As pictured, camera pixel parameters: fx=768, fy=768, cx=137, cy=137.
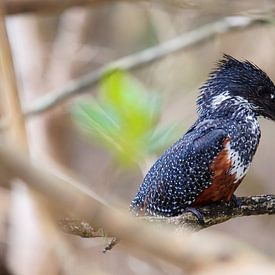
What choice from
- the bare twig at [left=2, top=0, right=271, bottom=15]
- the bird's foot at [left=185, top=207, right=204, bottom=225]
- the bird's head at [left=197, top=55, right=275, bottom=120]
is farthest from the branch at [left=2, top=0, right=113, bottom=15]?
the bird's head at [left=197, top=55, right=275, bottom=120]

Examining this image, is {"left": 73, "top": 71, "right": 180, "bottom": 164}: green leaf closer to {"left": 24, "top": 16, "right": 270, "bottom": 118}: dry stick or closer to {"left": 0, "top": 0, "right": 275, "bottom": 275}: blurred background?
{"left": 24, "top": 16, "right": 270, "bottom": 118}: dry stick

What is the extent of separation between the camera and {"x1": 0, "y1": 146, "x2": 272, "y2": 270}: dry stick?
0.38m

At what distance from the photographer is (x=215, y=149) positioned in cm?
163

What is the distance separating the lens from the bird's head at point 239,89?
68.5 inches

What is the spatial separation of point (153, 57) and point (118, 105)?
162 centimetres

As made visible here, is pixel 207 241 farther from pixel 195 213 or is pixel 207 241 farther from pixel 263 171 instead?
pixel 263 171

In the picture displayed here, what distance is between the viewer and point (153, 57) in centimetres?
314

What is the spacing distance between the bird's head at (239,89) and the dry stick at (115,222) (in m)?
1.35

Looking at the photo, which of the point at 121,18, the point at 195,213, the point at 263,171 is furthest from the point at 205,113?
the point at 121,18

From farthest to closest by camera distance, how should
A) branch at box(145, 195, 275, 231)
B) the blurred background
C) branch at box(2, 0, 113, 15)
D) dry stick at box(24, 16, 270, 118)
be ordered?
1. the blurred background
2. dry stick at box(24, 16, 270, 118)
3. branch at box(145, 195, 275, 231)
4. branch at box(2, 0, 113, 15)

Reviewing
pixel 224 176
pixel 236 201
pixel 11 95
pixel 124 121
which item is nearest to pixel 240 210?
pixel 236 201

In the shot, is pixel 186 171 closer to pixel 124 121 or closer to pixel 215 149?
pixel 215 149

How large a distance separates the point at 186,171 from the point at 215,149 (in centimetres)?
9

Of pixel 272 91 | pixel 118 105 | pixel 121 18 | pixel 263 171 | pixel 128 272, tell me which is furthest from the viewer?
pixel 121 18
